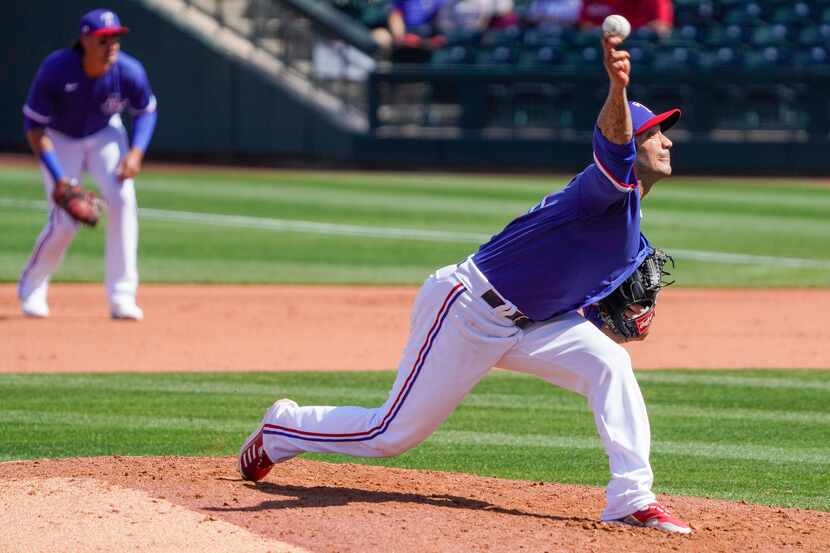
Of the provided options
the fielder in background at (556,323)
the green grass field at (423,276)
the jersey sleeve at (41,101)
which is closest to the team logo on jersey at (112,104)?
the jersey sleeve at (41,101)

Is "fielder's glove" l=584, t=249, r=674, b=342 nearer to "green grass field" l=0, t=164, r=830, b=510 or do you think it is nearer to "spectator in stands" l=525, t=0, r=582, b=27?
"green grass field" l=0, t=164, r=830, b=510

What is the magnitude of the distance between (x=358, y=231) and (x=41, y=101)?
6.57 m

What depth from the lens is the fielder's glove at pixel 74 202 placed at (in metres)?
9.16

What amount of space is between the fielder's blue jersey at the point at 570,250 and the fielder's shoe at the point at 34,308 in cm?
592

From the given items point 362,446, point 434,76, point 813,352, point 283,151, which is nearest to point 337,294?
point 813,352

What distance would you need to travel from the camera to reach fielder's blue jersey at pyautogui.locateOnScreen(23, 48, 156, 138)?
364 inches

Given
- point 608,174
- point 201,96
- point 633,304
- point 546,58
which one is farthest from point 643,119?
point 201,96

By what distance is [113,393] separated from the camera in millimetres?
7527

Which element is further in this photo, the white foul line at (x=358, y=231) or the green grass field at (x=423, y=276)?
the white foul line at (x=358, y=231)

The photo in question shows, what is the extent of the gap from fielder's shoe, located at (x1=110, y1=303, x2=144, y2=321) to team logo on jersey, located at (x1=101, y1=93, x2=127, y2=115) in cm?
131

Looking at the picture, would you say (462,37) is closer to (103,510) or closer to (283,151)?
(283,151)

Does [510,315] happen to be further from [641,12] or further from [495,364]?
[641,12]

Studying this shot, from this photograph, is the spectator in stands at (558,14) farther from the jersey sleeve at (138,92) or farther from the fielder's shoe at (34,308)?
the fielder's shoe at (34,308)

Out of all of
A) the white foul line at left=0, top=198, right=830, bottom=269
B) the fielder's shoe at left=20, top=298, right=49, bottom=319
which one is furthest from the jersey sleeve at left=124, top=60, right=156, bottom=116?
the white foul line at left=0, top=198, right=830, bottom=269
